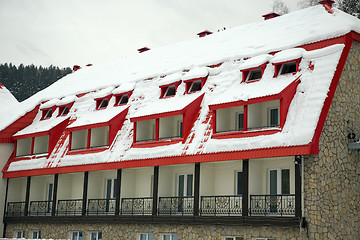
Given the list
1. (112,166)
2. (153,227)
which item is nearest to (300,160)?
(153,227)

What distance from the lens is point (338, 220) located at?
74.8 feet

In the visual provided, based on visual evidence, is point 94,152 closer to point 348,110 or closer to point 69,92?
point 69,92

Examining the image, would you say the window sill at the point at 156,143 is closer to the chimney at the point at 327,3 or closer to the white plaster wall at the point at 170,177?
the white plaster wall at the point at 170,177

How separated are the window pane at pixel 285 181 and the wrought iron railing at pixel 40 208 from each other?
1629 cm

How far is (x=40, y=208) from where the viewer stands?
1389 inches

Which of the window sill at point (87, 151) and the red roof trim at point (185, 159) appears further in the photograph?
the window sill at point (87, 151)

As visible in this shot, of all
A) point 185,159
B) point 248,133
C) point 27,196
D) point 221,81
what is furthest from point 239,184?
point 27,196

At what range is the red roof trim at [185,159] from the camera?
2275 centimetres

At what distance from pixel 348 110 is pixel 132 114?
39.3 feet

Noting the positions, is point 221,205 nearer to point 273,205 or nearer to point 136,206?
point 273,205

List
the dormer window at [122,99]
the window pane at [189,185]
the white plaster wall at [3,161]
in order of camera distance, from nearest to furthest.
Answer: the window pane at [189,185]
the dormer window at [122,99]
the white plaster wall at [3,161]

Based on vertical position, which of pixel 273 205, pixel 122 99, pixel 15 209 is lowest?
pixel 273 205

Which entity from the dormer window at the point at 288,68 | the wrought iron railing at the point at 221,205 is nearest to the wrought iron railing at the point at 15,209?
the wrought iron railing at the point at 221,205

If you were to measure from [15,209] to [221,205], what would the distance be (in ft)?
54.8
